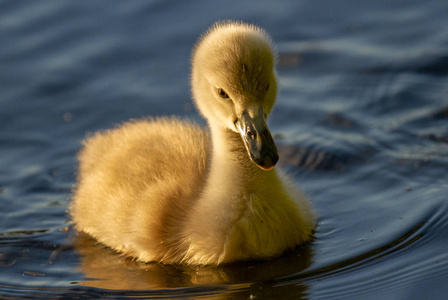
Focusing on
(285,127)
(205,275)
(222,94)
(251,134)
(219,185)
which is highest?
(285,127)

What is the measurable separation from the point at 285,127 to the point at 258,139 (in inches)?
82.7

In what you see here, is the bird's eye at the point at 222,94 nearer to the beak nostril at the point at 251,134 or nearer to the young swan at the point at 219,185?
the young swan at the point at 219,185

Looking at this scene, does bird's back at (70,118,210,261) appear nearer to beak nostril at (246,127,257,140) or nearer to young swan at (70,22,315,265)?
young swan at (70,22,315,265)

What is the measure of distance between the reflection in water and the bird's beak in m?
0.52

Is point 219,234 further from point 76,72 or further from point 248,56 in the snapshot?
point 76,72

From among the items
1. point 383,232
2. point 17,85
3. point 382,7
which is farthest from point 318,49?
point 383,232

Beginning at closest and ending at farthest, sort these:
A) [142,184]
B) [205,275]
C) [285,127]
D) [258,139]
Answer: [258,139] < [205,275] < [142,184] < [285,127]

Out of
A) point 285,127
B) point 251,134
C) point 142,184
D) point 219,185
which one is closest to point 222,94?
point 251,134

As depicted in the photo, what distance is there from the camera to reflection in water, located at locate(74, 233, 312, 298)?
3.88 metres

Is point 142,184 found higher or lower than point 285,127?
lower

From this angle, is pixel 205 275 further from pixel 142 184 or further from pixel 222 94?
pixel 222 94

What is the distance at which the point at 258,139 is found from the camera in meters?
3.80

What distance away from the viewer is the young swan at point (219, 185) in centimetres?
388

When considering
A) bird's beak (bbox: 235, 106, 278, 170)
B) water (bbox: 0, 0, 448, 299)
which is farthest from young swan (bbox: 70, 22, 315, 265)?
water (bbox: 0, 0, 448, 299)
